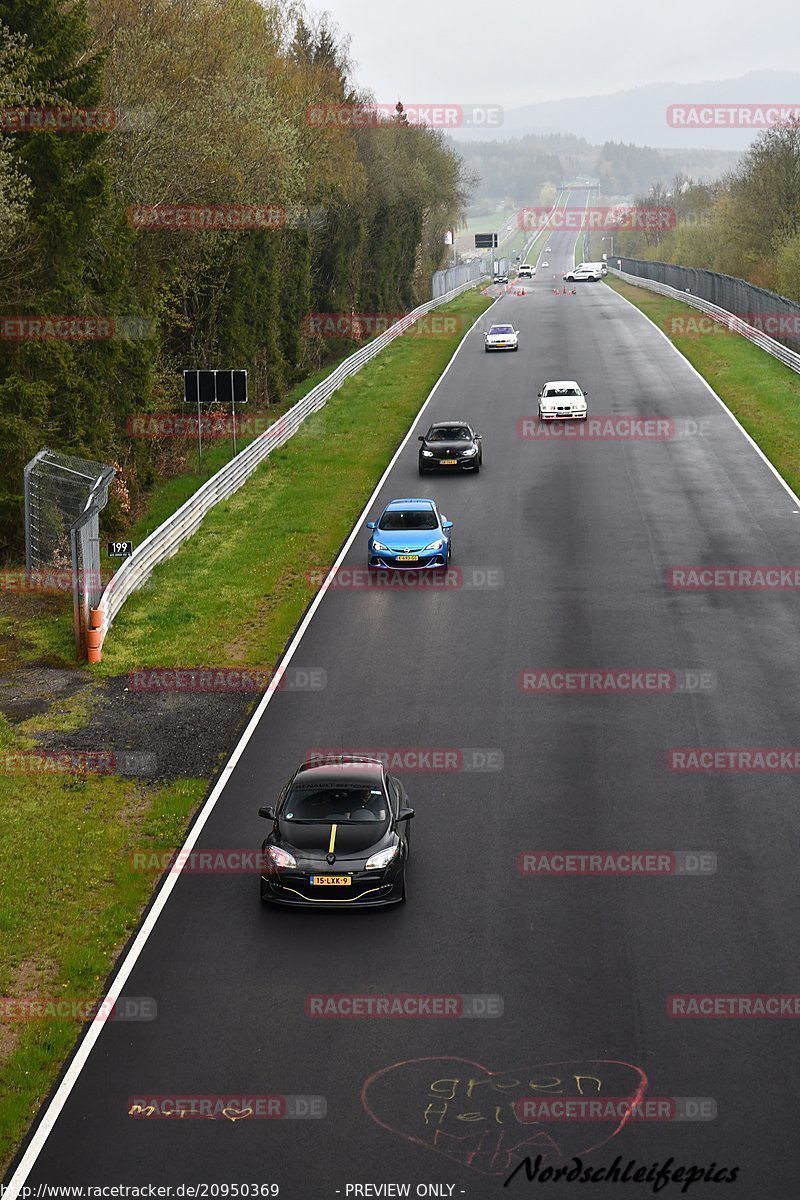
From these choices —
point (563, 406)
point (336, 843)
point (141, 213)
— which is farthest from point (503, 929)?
point (563, 406)

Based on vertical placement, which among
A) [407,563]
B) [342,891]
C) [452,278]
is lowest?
[342,891]

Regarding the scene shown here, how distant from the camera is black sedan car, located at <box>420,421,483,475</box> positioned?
4088 centimetres

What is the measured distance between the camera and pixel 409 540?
31172 mm

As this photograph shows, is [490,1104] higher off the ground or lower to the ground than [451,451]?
lower

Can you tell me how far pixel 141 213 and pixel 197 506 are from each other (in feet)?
32.3

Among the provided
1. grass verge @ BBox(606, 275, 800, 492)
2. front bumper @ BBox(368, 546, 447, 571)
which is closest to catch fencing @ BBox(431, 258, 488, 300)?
grass verge @ BBox(606, 275, 800, 492)

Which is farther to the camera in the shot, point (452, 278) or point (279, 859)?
point (452, 278)

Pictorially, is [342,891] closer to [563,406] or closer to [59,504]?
[59,504]

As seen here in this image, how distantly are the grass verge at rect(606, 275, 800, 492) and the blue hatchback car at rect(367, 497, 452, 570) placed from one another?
1235cm

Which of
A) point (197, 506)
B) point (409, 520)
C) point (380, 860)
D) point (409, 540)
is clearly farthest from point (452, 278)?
point (380, 860)

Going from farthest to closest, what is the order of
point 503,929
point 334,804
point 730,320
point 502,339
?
1. point 730,320
2. point 502,339
3. point 334,804
4. point 503,929

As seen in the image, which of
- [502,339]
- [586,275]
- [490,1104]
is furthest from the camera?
[586,275]

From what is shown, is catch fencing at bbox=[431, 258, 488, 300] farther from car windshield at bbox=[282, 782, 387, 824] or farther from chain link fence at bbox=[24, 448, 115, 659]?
car windshield at bbox=[282, 782, 387, 824]

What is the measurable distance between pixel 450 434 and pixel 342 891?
27.6 meters
